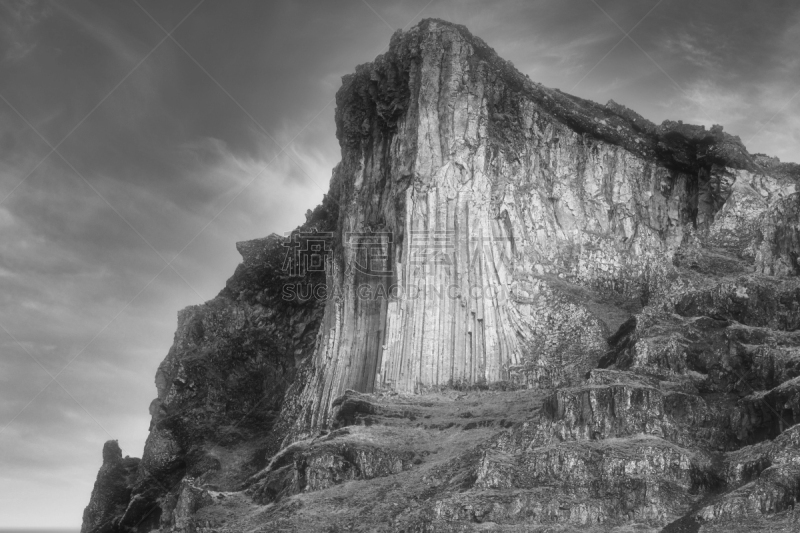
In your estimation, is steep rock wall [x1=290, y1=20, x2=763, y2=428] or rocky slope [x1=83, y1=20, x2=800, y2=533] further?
steep rock wall [x1=290, y1=20, x2=763, y2=428]

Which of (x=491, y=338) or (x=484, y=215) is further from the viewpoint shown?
(x=484, y=215)

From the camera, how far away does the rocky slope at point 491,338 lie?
137 feet

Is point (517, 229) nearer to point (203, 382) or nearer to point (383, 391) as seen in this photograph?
point (383, 391)

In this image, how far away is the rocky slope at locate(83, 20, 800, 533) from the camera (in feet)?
137

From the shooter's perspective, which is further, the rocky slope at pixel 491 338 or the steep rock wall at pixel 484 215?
the steep rock wall at pixel 484 215

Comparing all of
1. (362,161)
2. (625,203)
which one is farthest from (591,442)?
(362,161)

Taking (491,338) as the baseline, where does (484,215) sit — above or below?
above

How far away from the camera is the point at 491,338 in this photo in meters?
63.9

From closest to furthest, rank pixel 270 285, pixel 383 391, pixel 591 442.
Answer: pixel 591 442 → pixel 383 391 → pixel 270 285

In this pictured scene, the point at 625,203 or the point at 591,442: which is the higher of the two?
the point at 625,203

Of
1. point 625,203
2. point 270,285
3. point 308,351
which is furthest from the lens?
point 270,285

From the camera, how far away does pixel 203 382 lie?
78.9 m

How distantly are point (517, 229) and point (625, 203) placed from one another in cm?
960

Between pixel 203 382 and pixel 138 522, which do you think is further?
pixel 203 382
